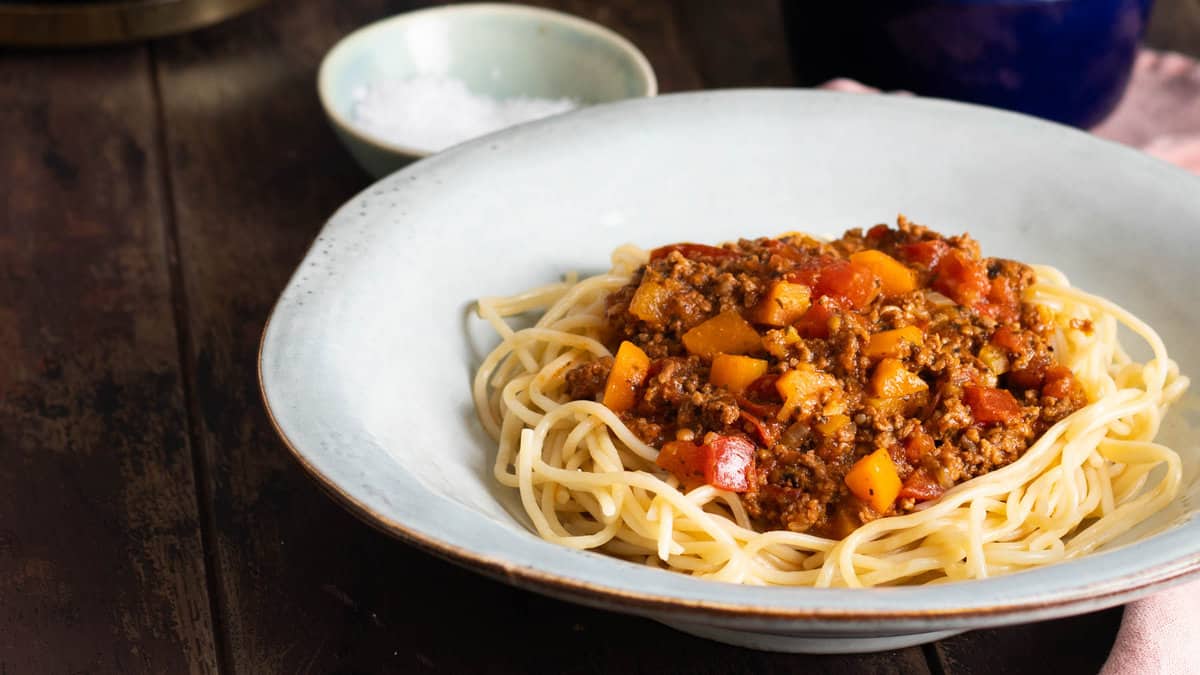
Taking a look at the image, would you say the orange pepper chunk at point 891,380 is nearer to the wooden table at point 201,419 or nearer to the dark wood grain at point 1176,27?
the wooden table at point 201,419

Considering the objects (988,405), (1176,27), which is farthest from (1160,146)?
(988,405)

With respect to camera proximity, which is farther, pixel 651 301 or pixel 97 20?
pixel 97 20

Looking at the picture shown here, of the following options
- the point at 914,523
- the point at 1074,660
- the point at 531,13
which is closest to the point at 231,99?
the point at 531,13

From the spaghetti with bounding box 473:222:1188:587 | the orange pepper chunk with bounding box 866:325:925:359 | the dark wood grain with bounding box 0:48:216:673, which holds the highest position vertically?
the orange pepper chunk with bounding box 866:325:925:359

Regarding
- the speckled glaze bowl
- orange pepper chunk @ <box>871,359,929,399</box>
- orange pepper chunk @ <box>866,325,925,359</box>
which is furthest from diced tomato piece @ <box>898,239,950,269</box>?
the speckled glaze bowl

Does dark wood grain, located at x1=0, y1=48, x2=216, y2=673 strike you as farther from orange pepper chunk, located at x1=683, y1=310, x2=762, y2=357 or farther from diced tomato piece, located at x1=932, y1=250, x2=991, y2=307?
diced tomato piece, located at x1=932, y1=250, x2=991, y2=307

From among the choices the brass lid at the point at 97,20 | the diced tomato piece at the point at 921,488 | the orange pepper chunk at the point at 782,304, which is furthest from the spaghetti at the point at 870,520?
the brass lid at the point at 97,20

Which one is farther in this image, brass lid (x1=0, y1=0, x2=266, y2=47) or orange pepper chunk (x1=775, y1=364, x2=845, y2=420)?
brass lid (x1=0, y1=0, x2=266, y2=47)

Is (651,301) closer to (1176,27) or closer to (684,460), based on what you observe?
(684,460)
